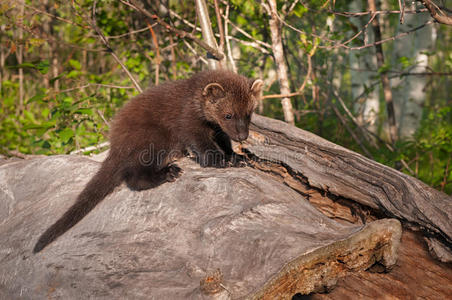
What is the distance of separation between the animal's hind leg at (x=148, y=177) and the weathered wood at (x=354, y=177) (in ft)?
2.95

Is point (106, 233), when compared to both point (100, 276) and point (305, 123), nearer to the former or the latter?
point (100, 276)

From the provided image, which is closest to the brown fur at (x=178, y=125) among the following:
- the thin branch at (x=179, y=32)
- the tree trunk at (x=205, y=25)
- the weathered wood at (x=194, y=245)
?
the weathered wood at (x=194, y=245)

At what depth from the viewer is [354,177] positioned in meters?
3.32

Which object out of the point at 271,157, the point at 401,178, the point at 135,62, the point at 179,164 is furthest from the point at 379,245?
the point at 135,62

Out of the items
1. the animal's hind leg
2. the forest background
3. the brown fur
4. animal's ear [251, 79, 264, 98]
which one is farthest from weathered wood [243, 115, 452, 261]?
the forest background

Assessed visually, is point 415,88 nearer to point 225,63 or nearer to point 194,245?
point 225,63

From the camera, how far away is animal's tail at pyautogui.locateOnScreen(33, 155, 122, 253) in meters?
2.94

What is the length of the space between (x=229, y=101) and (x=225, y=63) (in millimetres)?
1849

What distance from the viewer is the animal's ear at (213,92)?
4172 mm

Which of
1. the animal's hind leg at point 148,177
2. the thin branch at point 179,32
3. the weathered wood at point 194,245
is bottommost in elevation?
the weathered wood at point 194,245

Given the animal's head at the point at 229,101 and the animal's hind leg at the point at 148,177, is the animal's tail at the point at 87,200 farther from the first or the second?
the animal's head at the point at 229,101

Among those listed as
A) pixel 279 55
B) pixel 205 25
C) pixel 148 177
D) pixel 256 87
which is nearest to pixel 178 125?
pixel 148 177

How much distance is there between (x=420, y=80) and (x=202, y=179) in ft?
23.9

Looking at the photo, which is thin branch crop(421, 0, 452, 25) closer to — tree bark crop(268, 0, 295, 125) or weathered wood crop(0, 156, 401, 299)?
weathered wood crop(0, 156, 401, 299)
